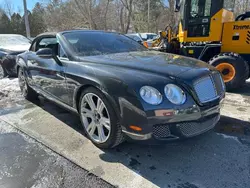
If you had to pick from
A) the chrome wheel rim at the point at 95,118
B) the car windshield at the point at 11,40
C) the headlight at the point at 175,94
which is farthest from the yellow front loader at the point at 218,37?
the car windshield at the point at 11,40

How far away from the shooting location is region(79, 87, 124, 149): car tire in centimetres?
247

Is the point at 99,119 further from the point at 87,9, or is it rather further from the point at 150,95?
the point at 87,9

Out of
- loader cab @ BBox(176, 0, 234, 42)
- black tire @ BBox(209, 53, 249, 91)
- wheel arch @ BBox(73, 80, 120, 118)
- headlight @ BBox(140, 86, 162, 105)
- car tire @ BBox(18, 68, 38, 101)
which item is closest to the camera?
headlight @ BBox(140, 86, 162, 105)

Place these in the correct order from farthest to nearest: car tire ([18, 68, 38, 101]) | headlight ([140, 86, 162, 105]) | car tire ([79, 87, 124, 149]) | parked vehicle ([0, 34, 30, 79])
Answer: parked vehicle ([0, 34, 30, 79]) < car tire ([18, 68, 38, 101]) < car tire ([79, 87, 124, 149]) < headlight ([140, 86, 162, 105])

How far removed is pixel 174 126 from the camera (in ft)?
7.41

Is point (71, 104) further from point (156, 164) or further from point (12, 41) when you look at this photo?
point (12, 41)

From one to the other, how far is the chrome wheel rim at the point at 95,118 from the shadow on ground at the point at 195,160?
0.25 m

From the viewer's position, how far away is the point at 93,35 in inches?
143

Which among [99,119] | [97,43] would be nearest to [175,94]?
[99,119]

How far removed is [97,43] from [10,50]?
17.6ft

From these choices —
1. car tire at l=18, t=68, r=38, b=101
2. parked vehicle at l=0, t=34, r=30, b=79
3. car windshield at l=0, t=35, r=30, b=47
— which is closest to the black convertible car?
car tire at l=18, t=68, r=38, b=101

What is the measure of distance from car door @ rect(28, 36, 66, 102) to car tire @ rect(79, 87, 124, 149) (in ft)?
1.78

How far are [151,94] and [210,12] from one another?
4.32 metres

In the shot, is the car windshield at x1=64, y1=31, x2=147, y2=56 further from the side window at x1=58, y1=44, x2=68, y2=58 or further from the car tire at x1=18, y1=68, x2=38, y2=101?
the car tire at x1=18, y1=68, x2=38, y2=101
